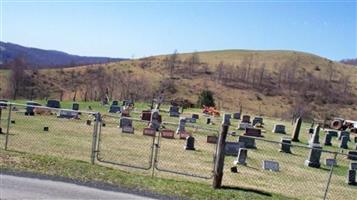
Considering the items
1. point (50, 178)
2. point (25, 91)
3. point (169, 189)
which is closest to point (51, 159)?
point (50, 178)

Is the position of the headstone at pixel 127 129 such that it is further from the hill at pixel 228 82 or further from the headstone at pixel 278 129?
the hill at pixel 228 82

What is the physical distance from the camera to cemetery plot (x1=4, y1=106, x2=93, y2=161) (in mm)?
18894

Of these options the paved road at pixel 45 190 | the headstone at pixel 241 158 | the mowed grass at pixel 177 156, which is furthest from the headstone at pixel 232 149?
the paved road at pixel 45 190

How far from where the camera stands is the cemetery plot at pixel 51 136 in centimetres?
1889

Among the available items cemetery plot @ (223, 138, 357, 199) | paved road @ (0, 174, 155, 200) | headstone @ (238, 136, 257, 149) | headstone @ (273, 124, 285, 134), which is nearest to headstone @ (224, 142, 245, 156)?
cemetery plot @ (223, 138, 357, 199)

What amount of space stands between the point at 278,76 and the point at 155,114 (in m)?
102

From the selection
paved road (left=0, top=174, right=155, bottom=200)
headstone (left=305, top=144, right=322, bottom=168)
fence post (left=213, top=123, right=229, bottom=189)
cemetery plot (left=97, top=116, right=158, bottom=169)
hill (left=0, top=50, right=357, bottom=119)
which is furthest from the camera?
hill (left=0, top=50, right=357, bottom=119)

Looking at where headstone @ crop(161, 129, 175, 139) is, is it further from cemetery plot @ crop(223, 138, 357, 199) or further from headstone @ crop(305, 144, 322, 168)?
headstone @ crop(305, 144, 322, 168)

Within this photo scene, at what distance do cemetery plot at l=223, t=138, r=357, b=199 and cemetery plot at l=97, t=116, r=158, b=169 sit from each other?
3219 millimetres

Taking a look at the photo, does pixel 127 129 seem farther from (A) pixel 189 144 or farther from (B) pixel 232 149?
(B) pixel 232 149

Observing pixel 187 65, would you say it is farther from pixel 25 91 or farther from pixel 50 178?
pixel 50 178

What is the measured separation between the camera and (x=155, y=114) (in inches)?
1298

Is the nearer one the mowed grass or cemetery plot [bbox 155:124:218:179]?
the mowed grass

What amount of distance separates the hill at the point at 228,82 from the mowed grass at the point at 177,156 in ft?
168
